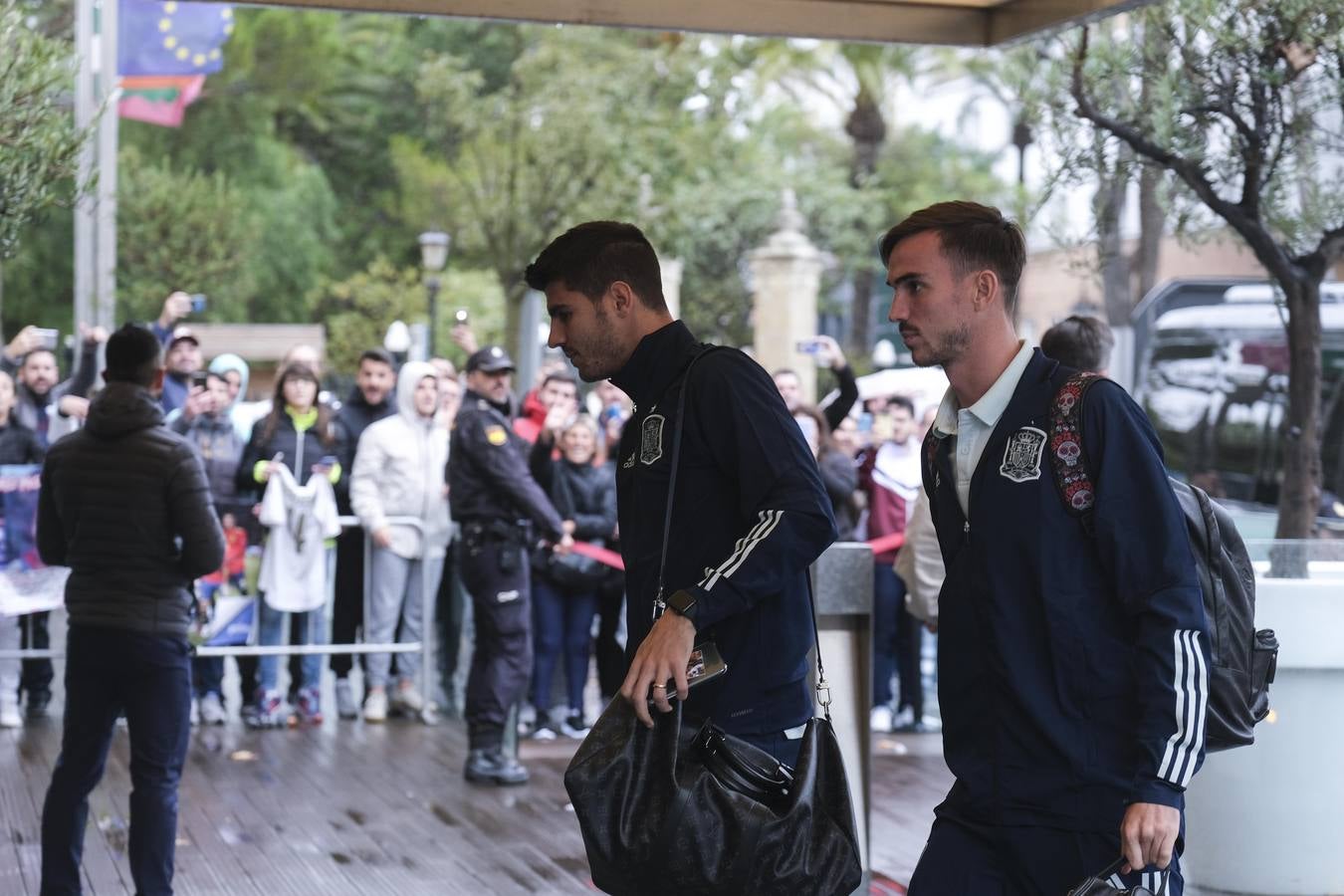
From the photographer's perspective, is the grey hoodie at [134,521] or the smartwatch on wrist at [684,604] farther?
the grey hoodie at [134,521]

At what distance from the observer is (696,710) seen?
3.45 metres

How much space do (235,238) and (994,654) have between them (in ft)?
96.2

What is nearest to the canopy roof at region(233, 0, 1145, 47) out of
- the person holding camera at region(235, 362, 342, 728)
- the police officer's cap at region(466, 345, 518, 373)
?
the police officer's cap at region(466, 345, 518, 373)

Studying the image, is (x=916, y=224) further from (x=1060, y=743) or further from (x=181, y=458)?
(x=181, y=458)

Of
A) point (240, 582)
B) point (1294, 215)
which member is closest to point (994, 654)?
point (1294, 215)

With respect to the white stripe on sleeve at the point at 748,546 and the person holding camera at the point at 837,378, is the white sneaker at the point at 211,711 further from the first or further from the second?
the white stripe on sleeve at the point at 748,546

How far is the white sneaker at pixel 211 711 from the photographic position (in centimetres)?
1027

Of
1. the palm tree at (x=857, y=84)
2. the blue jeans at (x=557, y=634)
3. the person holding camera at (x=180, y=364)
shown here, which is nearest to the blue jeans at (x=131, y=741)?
the blue jeans at (x=557, y=634)

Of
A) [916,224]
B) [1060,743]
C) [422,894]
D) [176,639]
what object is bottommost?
[422,894]

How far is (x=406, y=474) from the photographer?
10.6 metres

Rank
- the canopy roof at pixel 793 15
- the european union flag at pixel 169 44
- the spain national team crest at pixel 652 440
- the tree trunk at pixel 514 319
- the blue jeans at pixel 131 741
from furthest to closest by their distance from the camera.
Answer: the tree trunk at pixel 514 319 → the european union flag at pixel 169 44 → the canopy roof at pixel 793 15 → the blue jeans at pixel 131 741 → the spain national team crest at pixel 652 440

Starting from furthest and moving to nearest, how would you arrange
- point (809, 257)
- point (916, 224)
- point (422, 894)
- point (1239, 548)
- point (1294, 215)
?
point (809, 257), point (1294, 215), point (422, 894), point (1239, 548), point (916, 224)

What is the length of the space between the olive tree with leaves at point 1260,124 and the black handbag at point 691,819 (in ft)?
15.9

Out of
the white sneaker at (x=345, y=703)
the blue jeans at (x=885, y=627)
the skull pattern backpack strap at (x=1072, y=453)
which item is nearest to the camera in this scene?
the skull pattern backpack strap at (x=1072, y=453)
